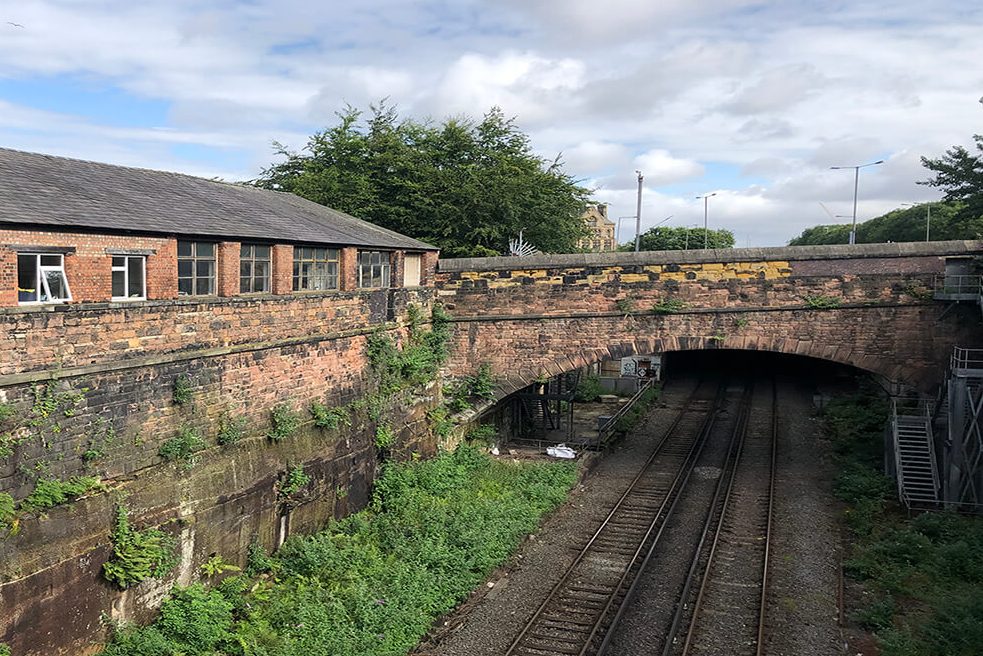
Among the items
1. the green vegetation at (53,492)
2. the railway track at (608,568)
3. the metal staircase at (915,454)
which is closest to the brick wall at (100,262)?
the green vegetation at (53,492)

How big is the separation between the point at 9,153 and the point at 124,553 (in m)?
6.29

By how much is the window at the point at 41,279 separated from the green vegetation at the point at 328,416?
16.8 ft

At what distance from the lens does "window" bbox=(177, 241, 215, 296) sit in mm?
11164

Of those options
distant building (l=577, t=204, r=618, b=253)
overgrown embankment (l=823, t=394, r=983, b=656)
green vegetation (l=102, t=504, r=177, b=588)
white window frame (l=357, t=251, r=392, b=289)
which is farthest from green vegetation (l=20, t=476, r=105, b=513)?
distant building (l=577, t=204, r=618, b=253)

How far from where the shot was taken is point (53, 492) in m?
8.77

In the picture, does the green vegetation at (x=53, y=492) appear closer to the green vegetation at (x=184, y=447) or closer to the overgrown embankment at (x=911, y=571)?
the green vegetation at (x=184, y=447)

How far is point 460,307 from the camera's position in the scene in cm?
1773

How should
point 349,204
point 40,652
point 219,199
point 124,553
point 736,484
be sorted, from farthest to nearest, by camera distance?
1. point 349,204
2. point 736,484
3. point 219,199
4. point 124,553
5. point 40,652

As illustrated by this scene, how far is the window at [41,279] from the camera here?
899cm

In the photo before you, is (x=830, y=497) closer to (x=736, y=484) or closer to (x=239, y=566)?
(x=736, y=484)

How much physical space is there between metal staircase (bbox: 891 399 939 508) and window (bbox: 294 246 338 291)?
12.4m

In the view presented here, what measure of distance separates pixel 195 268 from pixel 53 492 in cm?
399

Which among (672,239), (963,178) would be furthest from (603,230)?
(963,178)

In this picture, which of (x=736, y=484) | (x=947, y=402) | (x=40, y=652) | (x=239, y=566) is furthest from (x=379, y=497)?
(x=947, y=402)
